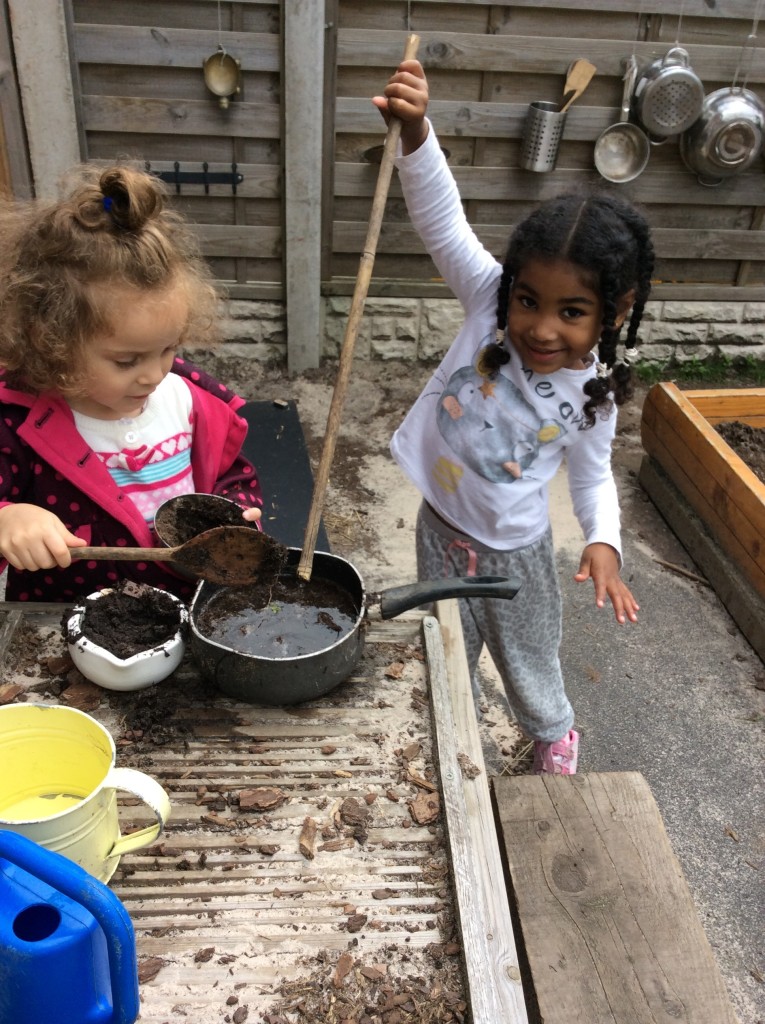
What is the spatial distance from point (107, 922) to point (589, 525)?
1.47 m

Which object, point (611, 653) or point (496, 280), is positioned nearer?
point (496, 280)

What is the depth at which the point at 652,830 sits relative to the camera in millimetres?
1755

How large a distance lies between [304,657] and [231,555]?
0.22 meters

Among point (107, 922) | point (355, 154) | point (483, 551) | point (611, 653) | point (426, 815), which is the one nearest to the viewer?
point (107, 922)

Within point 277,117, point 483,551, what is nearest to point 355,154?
point 277,117

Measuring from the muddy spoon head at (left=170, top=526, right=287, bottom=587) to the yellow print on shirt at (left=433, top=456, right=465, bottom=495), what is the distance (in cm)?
73

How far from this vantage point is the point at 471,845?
1.17 metres

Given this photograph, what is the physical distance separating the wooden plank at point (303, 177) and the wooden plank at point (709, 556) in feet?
6.53

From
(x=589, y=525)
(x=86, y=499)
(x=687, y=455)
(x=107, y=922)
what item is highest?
(x=107, y=922)

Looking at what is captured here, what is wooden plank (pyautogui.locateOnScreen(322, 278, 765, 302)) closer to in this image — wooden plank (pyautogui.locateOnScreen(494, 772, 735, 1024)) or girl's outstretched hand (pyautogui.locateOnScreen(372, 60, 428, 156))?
girl's outstretched hand (pyautogui.locateOnScreen(372, 60, 428, 156))

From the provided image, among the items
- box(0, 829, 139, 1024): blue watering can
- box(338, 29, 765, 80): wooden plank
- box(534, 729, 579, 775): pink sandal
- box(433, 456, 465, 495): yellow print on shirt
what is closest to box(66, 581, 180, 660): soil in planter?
box(0, 829, 139, 1024): blue watering can

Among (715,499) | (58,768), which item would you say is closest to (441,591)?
(58,768)

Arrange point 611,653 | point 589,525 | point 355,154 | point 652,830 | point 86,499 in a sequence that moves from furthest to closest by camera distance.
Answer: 1. point 355,154
2. point 611,653
3. point 589,525
4. point 652,830
5. point 86,499

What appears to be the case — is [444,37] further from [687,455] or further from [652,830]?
[652,830]
